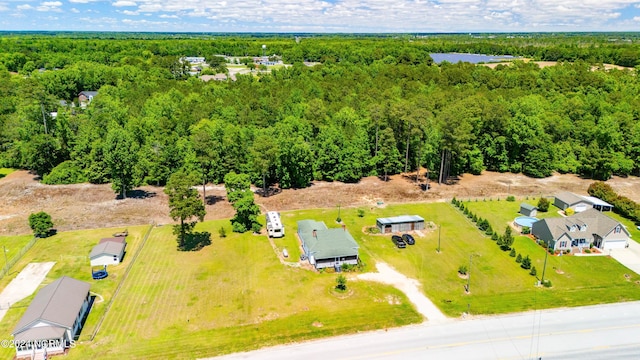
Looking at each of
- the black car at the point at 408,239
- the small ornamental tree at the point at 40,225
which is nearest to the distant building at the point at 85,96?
the small ornamental tree at the point at 40,225

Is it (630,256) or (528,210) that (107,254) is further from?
(630,256)

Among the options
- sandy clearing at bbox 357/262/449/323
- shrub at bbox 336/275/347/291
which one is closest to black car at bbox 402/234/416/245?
sandy clearing at bbox 357/262/449/323

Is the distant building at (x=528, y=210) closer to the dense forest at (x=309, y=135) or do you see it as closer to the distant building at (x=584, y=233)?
the distant building at (x=584, y=233)

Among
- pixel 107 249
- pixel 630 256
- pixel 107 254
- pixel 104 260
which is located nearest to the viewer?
pixel 107 254

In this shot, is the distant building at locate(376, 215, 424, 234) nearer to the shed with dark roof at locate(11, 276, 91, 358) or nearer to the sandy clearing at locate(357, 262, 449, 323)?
the sandy clearing at locate(357, 262, 449, 323)

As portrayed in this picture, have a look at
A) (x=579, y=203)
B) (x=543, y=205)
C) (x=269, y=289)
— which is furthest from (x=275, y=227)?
(x=579, y=203)

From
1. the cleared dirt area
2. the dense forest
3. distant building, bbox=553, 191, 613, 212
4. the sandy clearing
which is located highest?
the dense forest
